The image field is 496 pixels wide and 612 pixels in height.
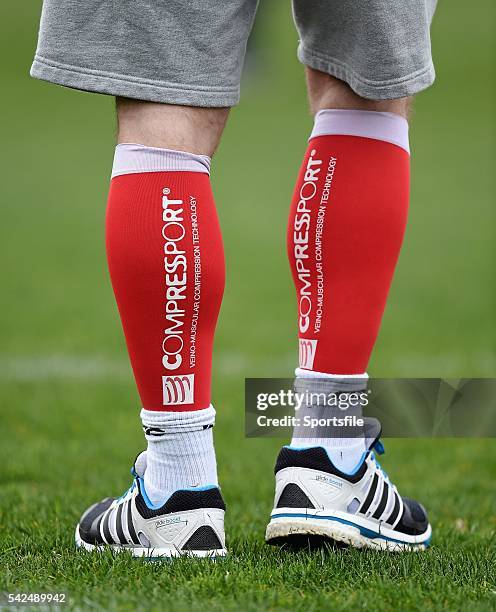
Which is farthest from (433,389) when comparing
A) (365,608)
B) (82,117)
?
(82,117)

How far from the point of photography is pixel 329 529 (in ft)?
6.14

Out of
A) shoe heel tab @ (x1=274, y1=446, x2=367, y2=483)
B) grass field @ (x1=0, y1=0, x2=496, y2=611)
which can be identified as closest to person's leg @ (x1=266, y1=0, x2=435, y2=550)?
shoe heel tab @ (x1=274, y1=446, x2=367, y2=483)

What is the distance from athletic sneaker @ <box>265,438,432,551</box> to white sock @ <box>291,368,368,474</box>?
0.02 m

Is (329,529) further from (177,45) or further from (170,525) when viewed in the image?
(177,45)

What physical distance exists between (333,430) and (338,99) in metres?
0.64

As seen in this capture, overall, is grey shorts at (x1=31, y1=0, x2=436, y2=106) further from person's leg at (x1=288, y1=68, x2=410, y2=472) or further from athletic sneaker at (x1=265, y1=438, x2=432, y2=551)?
athletic sneaker at (x1=265, y1=438, x2=432, y2=551)

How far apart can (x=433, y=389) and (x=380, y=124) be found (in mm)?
593

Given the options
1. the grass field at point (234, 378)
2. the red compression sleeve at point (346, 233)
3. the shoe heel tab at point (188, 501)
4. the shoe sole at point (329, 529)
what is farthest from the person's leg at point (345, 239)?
the grass field at point (234, 378)

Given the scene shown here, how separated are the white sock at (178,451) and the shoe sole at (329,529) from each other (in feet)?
0.52

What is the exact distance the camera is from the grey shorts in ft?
5.35

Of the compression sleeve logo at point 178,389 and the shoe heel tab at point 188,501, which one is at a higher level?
the compression sleeve logo at point 178,389

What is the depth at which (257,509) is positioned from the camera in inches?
97.6

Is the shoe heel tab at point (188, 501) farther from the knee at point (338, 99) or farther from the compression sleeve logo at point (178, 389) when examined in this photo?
the knee at point (338, 99)

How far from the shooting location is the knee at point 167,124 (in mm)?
1712
